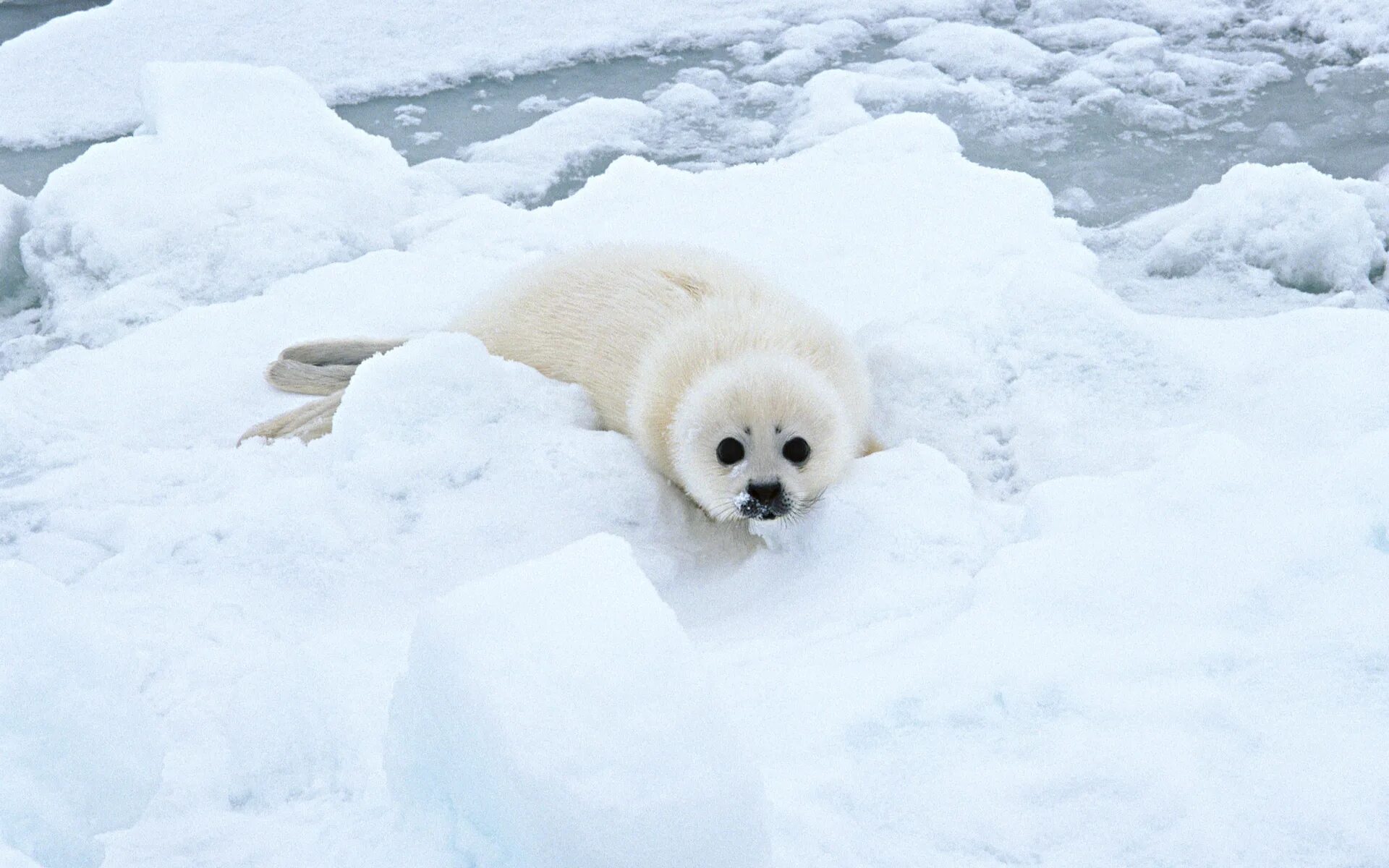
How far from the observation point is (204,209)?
4727mm

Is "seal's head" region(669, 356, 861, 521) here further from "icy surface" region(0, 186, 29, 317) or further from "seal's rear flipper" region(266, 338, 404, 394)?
"icy surface" region(0, 186, 29, 317)

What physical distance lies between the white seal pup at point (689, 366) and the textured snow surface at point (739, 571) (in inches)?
4.2

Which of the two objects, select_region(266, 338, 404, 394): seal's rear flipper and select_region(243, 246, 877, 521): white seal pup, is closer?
select_region(243, 246, 877, 521): white seal pup

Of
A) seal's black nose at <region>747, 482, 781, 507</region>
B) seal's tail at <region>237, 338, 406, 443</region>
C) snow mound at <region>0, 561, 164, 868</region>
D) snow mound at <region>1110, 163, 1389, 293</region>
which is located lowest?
seal's tail at <region>237, 338, 406, 443</region>

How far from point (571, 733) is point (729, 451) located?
1.62 meters

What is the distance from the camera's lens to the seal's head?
2729 millimetres

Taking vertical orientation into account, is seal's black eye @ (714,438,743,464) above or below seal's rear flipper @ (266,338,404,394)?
above

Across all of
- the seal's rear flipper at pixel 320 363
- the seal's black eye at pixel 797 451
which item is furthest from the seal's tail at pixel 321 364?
the seal's black eye at pixel 797 451

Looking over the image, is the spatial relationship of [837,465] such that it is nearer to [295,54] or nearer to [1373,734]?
[1373,734]

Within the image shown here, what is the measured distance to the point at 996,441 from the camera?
2.93 m

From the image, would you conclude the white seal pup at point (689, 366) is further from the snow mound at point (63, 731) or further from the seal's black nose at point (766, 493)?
the snow mound at point (63, 731)

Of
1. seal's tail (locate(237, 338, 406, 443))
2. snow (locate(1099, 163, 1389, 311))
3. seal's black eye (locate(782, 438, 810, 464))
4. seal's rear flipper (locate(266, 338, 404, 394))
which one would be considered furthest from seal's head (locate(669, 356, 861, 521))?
snow (locate(1099, 163, 1389, 311))

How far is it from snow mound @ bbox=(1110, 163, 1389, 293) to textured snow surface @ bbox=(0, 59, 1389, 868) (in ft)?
0.04

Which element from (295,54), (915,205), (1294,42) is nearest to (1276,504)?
(915,205)
